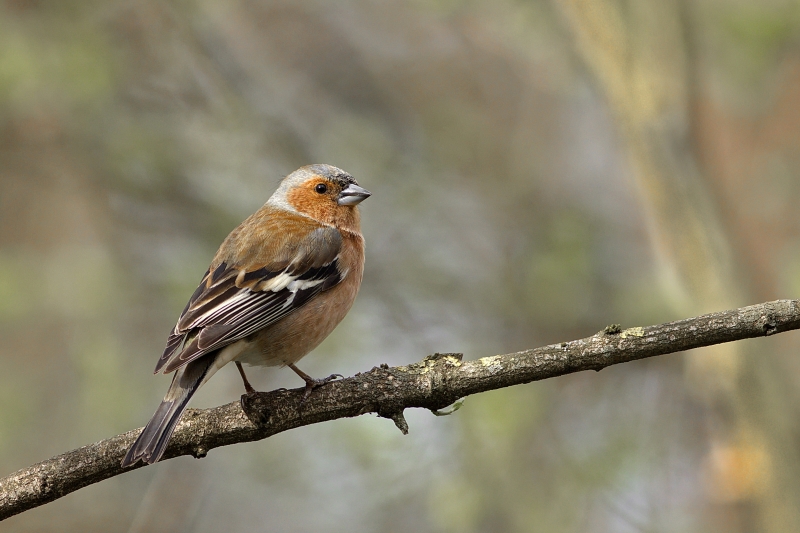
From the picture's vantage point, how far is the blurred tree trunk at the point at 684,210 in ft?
24.7

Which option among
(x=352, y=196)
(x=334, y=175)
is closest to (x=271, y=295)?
(x=352, y=196)

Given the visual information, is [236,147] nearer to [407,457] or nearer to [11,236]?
[407,457]

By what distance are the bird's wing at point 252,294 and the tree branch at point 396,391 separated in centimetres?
49

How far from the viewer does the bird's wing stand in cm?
485

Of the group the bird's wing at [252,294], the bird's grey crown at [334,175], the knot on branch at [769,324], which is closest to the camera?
the knot on branch at [769,324]

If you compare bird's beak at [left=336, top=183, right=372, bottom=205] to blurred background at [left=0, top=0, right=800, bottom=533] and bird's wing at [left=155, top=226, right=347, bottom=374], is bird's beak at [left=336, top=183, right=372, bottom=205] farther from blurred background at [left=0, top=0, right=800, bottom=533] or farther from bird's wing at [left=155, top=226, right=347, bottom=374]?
blurred background at [left=0, top=0, right=800, bottom=533]

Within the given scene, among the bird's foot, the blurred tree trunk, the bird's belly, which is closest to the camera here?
the bird's foot

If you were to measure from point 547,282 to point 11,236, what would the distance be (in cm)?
789

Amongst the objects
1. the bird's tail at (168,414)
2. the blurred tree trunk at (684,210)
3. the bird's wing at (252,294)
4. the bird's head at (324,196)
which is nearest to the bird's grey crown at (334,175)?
the bird's head at (324,196)

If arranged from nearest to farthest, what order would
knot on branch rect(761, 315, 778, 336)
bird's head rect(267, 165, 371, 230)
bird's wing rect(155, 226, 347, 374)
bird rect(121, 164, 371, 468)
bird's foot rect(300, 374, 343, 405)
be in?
knot on branch rect(761, 315, 778, 336)
bird's foot rect(300, 374, 343, 405)
bird rect(121, 164, 371, 468)
bird's wing rect(155, 226, 347, 374)
bird's head rect(267, 165, 371, 230)

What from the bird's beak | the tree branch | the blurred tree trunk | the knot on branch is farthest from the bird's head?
the knot on branch

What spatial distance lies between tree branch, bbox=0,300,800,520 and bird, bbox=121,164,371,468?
228mm

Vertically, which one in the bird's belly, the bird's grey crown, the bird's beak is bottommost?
the bird's belly

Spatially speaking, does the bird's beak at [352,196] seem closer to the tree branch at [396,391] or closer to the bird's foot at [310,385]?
the bird's foot at [310,385]
